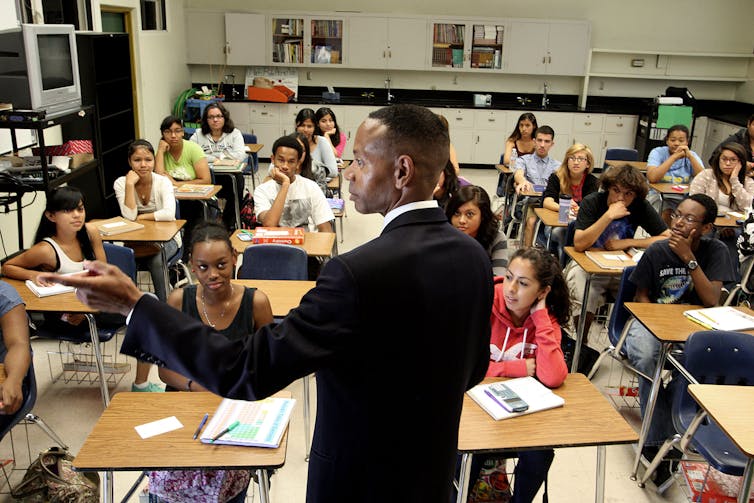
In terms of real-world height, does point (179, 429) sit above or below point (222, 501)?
above

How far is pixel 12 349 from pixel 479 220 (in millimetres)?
2328

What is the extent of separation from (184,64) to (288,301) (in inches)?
302

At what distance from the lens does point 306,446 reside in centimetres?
333

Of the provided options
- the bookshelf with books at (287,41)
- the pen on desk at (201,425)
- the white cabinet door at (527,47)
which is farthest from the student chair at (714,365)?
the bookshelf with books at (287,41)

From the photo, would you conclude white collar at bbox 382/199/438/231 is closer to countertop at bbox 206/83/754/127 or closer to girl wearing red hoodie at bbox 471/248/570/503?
girl wearing red hoodie at bbox 471/248/570/503

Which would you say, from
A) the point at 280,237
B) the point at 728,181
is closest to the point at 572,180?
the point at 728,181

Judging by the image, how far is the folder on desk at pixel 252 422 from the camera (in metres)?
2.10

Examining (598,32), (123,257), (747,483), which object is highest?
(598,32)

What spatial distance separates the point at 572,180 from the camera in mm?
5418

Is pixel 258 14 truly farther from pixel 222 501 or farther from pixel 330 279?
pixel 330 279

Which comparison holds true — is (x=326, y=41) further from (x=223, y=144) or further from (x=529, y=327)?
(x=529, y=327)

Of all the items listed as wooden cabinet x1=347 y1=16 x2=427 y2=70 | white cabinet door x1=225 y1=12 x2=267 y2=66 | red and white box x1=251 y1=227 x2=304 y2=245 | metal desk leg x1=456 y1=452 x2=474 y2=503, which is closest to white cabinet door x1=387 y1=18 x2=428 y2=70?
wooden cabinet x1=347 y1=16 x2=427 y2=70

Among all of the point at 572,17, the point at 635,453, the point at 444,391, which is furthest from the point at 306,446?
the point at 572,17

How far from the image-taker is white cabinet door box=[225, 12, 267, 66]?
31.6 ft
